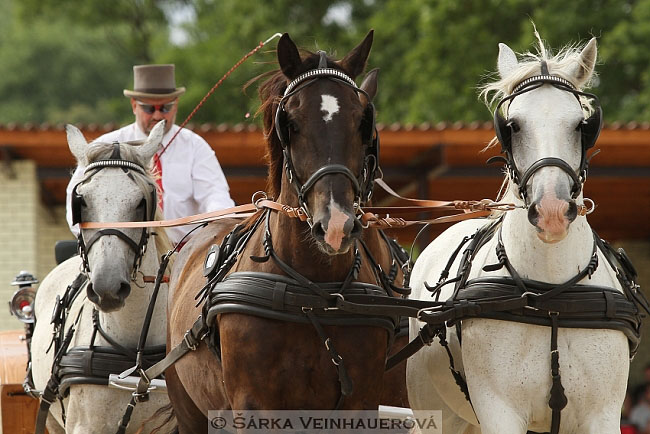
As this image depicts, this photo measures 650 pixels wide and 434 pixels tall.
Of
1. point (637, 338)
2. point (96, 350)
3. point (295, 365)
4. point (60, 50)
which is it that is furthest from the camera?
point (60, 50)

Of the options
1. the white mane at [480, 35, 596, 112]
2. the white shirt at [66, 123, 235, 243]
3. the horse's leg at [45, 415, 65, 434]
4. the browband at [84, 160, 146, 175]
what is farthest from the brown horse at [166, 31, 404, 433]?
the horse's leg at [45, 415, 65, 434]

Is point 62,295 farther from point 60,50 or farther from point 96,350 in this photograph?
point 60,50

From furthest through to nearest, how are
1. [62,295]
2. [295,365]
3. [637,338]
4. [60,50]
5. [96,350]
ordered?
[60,50] → [62,295] → [96,350] → [637,338] → [295,365]

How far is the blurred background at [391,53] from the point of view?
10.7 m

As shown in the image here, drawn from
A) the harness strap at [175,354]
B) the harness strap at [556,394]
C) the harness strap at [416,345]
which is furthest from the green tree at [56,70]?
the harness strap at [556,394]

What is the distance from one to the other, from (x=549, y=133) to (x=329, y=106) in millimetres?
874

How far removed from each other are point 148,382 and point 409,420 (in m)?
1.24

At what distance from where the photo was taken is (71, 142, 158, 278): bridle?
5004 mm

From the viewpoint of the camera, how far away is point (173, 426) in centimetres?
550

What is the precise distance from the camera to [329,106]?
4.03 m

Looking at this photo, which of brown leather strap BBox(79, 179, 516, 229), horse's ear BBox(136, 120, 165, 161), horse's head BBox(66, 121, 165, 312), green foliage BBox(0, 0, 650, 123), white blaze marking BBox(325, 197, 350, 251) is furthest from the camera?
green foliage BBox(0, 0, 650, 123)

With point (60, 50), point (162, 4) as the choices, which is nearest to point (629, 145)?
point (162, 4)

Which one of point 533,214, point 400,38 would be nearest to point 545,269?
point 533,214

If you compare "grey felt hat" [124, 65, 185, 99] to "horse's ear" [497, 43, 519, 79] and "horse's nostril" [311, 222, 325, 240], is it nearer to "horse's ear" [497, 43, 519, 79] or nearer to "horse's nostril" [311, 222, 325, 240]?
"horse's ear" [497, 43, 519, 79]
